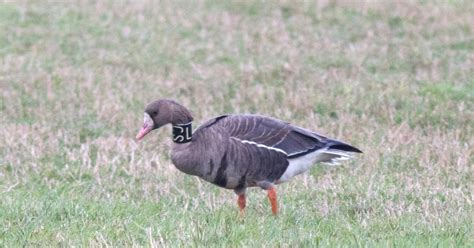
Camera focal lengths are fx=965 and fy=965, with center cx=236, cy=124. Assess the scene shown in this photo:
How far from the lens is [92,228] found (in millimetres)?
6402

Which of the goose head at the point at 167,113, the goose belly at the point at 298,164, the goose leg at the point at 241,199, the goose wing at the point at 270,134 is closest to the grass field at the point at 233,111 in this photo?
the goose leg at the point at 241,199

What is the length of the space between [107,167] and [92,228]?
2.46 m

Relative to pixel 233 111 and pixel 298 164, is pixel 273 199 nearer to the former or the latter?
pixel 298 164

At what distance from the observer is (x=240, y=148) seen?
7043mm

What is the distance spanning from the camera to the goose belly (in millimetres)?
7336

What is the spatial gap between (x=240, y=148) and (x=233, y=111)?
4.28 meters

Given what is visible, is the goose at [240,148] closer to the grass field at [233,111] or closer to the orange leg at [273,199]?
the orange leg at [273,199]

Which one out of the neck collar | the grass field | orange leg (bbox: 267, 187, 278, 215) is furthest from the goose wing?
the grass field

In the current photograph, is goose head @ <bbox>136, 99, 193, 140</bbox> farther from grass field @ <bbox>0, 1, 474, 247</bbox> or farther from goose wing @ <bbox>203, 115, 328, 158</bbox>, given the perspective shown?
grass field @ <bbox>0, 1, 474, 247</bbox>

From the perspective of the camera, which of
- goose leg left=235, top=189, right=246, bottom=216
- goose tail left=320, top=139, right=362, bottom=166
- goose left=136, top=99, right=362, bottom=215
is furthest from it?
goose tail left=320, top=139, right=362, bottom=166

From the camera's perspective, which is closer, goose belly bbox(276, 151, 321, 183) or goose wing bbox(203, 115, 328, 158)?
goose wing bbox(203, 115, 328, 158)

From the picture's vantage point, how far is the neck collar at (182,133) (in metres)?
7.09

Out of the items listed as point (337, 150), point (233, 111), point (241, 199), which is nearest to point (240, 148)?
point (241, 199)

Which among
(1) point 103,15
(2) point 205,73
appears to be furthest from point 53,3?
(2) point 205,73
